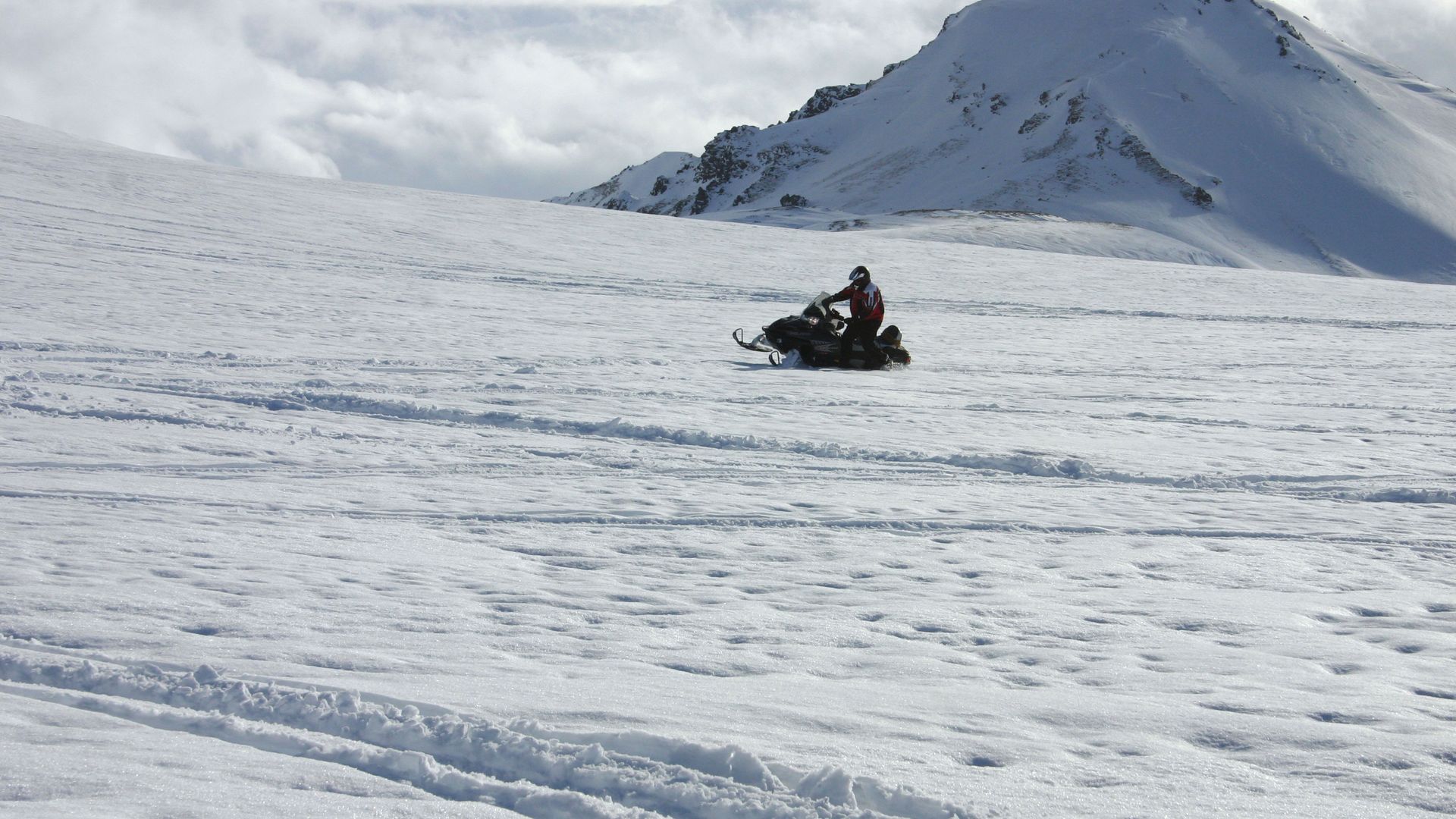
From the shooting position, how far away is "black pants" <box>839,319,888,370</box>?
1327cm

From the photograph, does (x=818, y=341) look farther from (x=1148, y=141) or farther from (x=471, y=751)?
(x=1148, y=141)

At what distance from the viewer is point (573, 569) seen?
561 centimetres

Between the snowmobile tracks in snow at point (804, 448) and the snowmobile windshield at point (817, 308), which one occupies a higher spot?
the snowmobile windshield at point (817, 308)

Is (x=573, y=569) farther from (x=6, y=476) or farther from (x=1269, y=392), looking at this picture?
(x=1269, y=392)

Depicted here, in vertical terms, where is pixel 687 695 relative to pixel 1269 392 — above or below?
below

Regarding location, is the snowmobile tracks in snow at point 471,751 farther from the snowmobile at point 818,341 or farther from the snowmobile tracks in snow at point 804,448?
the snowmobile at point 818,341

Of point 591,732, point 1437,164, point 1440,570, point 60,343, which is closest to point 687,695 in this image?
point 591,732

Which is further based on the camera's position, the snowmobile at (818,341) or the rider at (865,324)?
the snowmobile at (818,341)

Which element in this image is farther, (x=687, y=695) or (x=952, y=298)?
(x=952, y=298)

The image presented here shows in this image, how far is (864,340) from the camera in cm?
1332

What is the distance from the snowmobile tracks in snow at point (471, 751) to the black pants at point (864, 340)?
33.0 ft

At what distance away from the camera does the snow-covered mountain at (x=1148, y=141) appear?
361ft

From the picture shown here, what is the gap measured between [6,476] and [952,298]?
17.4m

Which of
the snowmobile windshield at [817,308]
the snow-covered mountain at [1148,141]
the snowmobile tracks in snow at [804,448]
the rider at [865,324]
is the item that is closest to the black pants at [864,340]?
the rider at [865,324]
